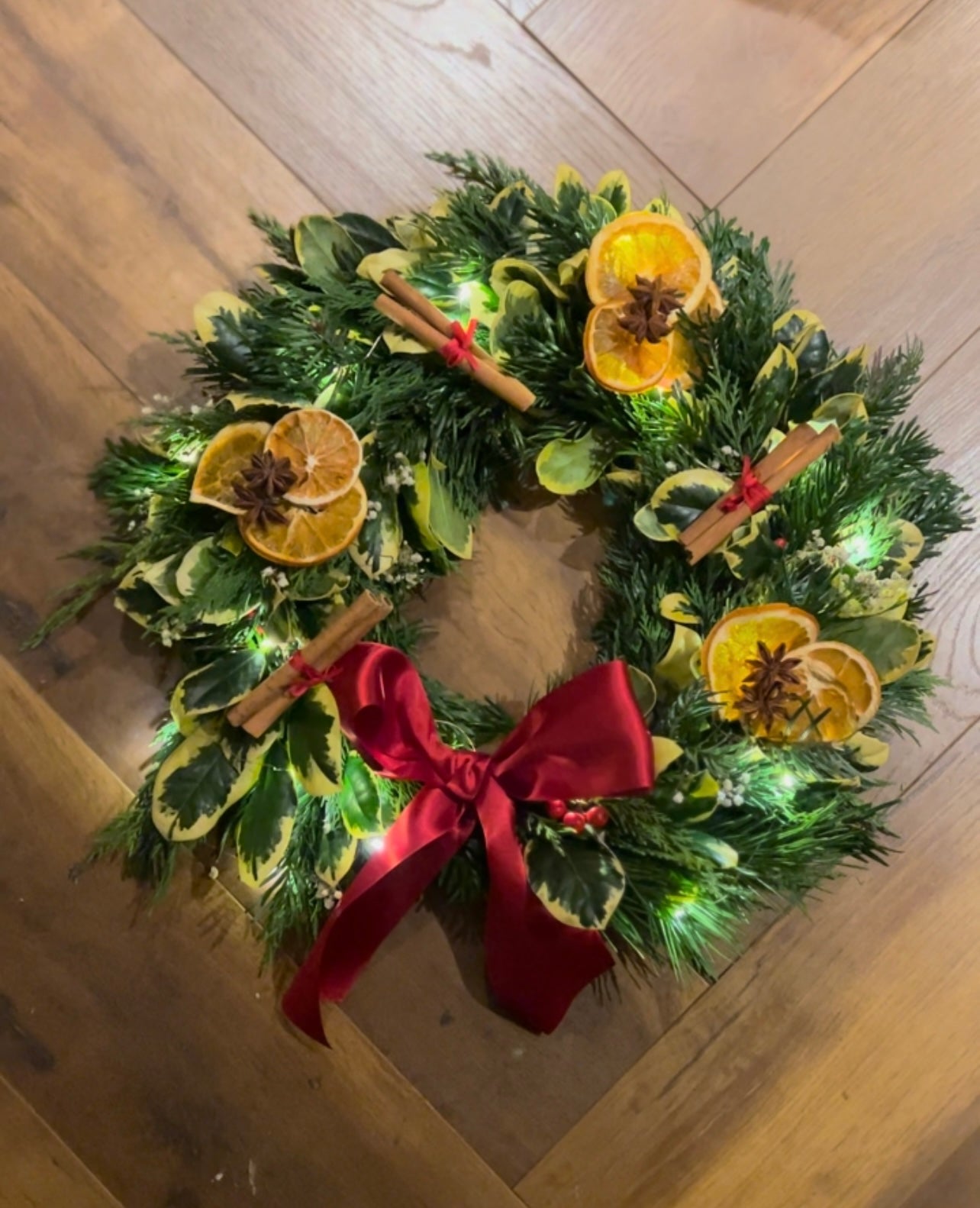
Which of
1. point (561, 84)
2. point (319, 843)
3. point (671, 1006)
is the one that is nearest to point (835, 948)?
point (671, 1006)

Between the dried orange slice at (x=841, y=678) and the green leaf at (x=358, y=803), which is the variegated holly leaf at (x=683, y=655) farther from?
the green leaf at (x=358, y=803)

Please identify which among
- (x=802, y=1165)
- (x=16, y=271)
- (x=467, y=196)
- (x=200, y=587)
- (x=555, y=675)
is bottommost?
(x=802, y=1165)

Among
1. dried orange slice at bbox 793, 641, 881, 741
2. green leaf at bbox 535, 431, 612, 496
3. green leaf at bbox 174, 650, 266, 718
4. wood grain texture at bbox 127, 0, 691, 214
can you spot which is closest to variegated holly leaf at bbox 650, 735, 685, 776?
dried orange slice at bbox 793, 641, 881, 741

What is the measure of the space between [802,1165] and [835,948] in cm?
22

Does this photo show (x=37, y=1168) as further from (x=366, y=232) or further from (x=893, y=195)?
(x=893, y=195)

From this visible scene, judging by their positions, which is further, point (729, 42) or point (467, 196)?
point (729, 42)

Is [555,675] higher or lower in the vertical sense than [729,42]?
lower

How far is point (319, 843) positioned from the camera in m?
0.86

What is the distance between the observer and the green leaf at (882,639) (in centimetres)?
82

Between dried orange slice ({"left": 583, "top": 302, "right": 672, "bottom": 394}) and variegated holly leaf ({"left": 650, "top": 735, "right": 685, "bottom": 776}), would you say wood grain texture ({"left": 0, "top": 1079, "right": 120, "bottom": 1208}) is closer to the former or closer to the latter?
variegated holly leaf ({"left": 650, "top": 735, "right": 685, "bottom": 776})

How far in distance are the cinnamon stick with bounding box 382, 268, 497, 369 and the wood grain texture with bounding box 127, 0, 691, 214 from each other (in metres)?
0.21

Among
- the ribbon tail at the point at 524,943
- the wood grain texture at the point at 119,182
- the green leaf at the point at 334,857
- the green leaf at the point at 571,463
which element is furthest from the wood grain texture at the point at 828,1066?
the wood grain texture at the point at 119,182

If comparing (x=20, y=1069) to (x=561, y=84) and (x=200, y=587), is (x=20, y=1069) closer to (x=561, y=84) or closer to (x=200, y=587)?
(x=200, y=587)

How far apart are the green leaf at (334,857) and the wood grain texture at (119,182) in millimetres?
489
